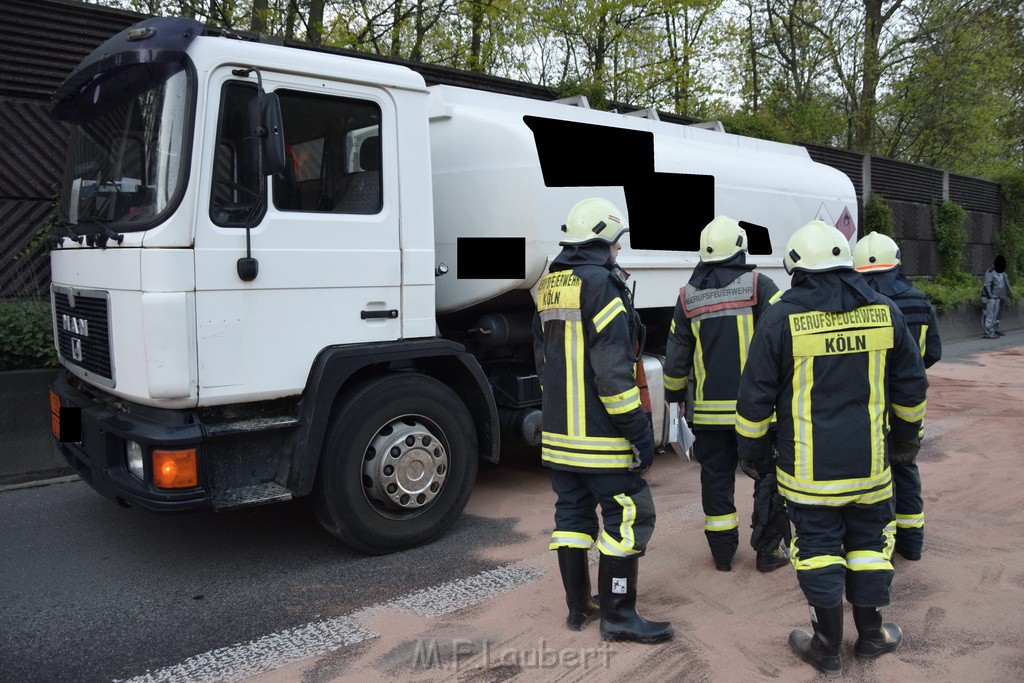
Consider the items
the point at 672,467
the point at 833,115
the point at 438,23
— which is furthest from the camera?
the point at 833,115

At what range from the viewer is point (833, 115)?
24.5 m

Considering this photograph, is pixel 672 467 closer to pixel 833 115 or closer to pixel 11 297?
pixel 11 297

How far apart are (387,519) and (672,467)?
114 inches

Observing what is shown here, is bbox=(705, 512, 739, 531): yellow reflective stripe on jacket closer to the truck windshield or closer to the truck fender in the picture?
the truck fender

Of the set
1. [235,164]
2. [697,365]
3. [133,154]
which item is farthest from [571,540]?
[133,154]

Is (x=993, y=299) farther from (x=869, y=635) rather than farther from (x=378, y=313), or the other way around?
(x=378, y=313)

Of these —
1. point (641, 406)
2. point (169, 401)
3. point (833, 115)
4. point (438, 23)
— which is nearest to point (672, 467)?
point (641, 406)

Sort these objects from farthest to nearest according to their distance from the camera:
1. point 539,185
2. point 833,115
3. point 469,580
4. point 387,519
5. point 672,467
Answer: point 833,115, point 672,467, point 539,185, point 387,519, point 469,580

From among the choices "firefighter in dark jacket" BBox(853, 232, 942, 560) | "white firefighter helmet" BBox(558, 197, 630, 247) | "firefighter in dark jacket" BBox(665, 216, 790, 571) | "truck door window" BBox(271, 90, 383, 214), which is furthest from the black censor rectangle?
"firefighter in dark jacket" BBox(853, 232, 942, 560)

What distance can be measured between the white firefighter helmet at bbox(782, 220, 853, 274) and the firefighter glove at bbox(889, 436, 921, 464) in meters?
0.90

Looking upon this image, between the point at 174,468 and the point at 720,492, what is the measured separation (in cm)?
273

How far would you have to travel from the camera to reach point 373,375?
184 inches

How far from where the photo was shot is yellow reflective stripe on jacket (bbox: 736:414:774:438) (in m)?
3.53

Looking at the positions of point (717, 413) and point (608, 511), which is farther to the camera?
point (717, 413)
